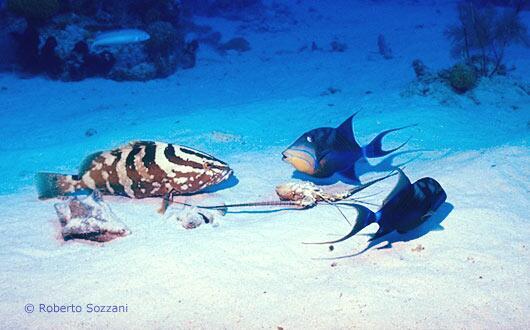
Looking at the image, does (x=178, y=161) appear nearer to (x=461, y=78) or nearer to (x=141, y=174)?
(x=141, y=174)

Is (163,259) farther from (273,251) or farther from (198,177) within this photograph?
(198,177)

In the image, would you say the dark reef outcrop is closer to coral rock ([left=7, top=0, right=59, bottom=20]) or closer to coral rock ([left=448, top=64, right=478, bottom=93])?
coral rock ([left=7, top=0, right=59, bottom=20])

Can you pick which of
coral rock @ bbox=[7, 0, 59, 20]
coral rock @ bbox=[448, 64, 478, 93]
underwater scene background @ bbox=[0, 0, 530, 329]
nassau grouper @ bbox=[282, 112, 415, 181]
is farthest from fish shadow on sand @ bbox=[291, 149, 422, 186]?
coral rock @ bbox=[7, 0, 59, 20]

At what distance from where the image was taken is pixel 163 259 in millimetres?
3330

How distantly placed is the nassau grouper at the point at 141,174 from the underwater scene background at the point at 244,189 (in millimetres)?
28

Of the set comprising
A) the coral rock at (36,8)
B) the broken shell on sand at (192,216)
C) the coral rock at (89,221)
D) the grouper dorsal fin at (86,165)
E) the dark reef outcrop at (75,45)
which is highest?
the coral rock at (36,8)

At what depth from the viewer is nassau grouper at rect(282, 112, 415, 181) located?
475 centimetres

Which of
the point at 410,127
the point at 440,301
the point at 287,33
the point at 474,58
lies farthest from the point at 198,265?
the point at 287,33

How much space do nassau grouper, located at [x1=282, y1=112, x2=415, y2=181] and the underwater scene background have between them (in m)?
0.03

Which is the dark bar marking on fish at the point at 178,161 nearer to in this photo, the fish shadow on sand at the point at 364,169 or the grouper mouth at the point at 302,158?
the grouper mouth at the point at 302,158

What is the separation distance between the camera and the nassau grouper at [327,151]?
475cm

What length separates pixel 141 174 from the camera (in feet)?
15.1

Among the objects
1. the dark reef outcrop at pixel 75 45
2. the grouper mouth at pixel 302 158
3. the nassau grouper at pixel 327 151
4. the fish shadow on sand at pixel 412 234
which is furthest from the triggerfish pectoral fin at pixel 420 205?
the dark reef outcrop at pixel 75 45

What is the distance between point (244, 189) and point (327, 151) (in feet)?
4.55
